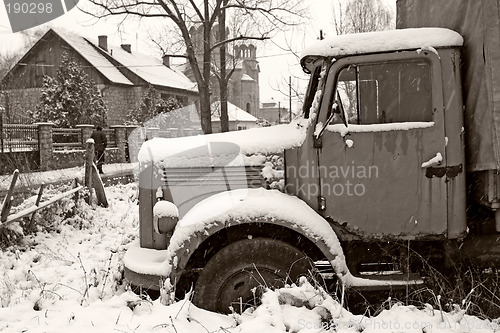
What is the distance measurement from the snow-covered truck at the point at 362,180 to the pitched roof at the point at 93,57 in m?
33.7

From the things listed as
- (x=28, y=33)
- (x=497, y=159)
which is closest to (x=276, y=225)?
(x=497, y=159)

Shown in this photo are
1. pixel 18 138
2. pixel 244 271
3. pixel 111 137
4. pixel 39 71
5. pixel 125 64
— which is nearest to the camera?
pixel 244 271

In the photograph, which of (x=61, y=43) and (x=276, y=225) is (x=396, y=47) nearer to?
(x=276, y=225)

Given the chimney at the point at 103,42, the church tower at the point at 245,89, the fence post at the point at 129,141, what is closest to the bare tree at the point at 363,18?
the fence post at the point at 129,141

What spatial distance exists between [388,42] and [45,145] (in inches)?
658

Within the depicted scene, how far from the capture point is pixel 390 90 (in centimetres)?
401

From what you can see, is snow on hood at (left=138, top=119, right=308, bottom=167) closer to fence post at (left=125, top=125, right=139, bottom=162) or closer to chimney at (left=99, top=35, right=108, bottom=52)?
fence post at (left=125, top=125, right=139, bottom=162)

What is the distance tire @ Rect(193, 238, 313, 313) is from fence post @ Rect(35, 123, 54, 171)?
15.9 meters

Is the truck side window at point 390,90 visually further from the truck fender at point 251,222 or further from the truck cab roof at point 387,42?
the truck fender at point 251,222

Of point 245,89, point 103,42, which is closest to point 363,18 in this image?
point 103,42

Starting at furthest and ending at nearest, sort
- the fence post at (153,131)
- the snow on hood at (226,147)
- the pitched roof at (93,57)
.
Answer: the pitched roof at (93,57) → the fence post at (153,131) → the snow on hood at (226,147)

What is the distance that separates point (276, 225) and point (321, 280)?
538 mm

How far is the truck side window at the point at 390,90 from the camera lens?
3885 millimetres

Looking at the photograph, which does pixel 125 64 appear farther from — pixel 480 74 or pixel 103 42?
pixel 480 74
